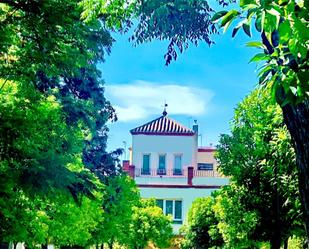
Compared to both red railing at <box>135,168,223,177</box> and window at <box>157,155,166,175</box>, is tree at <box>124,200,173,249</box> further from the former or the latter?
window at <box>157,155,166,175</box>

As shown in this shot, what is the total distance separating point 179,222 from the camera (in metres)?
44.9

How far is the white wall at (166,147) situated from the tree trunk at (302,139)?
45332 millimetres

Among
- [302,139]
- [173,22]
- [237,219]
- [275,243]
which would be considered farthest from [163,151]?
[302,139]

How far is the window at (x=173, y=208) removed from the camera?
44.9 metres

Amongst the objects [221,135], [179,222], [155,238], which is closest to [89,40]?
[221,135]

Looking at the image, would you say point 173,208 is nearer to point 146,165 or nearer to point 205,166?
point 146,165

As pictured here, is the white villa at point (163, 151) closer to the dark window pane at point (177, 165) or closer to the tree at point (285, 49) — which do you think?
the dark window pane at point (177, 165)

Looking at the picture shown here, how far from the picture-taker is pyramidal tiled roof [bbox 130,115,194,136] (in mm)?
49688

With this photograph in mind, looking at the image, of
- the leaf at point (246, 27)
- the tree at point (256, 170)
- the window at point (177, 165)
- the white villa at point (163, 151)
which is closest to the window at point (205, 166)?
the white villa at point (163, 151)

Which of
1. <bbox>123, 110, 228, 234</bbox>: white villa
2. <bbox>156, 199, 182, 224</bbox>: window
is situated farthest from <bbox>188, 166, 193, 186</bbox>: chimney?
<bbox>156, 199, 182, 224</bbox>: window

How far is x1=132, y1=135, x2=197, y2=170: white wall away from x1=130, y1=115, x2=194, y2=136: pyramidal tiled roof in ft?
1.29

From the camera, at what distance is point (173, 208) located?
45188 mm

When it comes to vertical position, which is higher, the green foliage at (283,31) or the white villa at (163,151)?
the white villa at (163,151)

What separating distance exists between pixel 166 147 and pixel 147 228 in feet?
44.2
